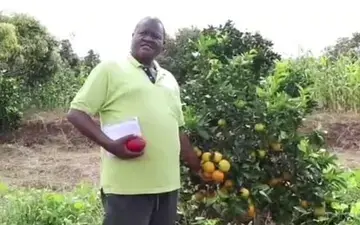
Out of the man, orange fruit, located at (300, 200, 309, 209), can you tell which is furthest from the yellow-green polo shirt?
orange fruit, located at (300, 200, 309, 209)

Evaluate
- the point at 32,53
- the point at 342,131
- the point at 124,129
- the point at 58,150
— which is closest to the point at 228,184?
the point at 124,129

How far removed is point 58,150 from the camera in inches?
383

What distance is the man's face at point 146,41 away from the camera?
3.00m

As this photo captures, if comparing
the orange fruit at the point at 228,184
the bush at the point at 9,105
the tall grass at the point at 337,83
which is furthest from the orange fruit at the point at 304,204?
the bush at the point at 9,105

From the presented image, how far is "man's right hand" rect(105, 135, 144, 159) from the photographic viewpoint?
2.87 metres

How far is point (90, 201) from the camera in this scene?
14.7 feet

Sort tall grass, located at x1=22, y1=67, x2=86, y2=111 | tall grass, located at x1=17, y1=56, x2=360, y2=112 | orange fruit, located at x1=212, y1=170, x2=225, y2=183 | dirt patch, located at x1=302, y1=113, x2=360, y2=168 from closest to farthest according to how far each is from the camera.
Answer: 1. orange fruit, located at x1=212, y1=170, x2=225, y2=183
2. dirt patch, located at x1=302, y1=113, x2=360, y2=168
3. tall grass, located at x1=17, y1=56, x2=360, y2=112
4. tall grass, located at x1=22, y1=67, x2=86, y2=111

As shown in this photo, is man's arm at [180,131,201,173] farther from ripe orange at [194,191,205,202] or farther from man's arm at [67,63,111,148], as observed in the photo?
man's arm at [67,63,111,148]

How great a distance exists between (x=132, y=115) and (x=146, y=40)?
1.04 feet

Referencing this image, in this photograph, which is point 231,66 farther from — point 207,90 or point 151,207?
point 151,207

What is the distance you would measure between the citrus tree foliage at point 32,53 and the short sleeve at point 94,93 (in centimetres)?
818

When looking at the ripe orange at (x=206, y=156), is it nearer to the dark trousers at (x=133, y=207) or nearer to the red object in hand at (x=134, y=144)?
the dark trousers at (x=133, y=207)

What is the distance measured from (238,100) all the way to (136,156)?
2.36 ft

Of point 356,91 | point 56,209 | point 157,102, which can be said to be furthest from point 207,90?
point 356,91
